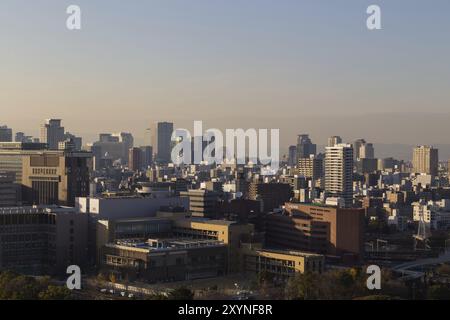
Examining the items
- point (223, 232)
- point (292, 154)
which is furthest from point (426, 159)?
point (223, 232)

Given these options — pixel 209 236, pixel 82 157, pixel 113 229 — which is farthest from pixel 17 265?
pixel 82 157

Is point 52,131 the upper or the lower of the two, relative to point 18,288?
upper

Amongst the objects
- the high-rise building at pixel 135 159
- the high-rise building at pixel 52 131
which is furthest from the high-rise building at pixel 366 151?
the high-rise building at pixel 52 131

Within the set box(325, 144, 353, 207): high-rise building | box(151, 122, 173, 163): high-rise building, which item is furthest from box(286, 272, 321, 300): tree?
box(151, 122, 173, 163): high-rise building

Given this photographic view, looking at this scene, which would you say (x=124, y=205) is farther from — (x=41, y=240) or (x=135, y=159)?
(x=135, y=159)

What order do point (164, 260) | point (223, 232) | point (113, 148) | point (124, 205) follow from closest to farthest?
point (164, 260) < point (223, 232) < point (124, 205) < point (113, 148)
